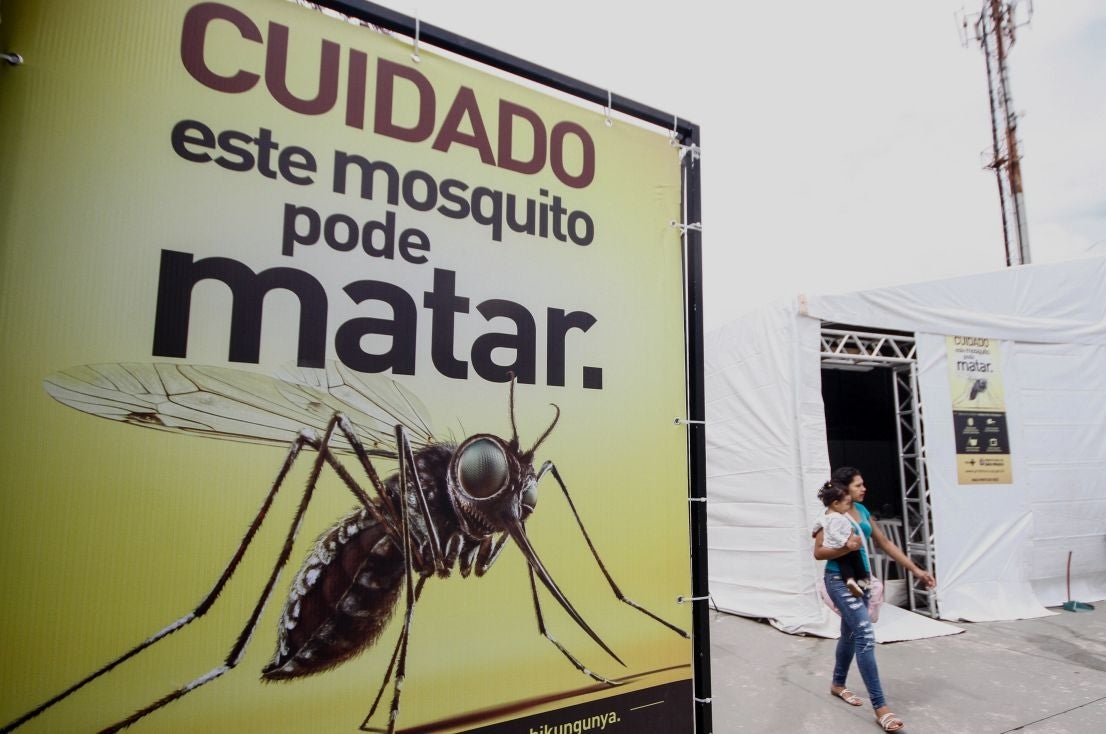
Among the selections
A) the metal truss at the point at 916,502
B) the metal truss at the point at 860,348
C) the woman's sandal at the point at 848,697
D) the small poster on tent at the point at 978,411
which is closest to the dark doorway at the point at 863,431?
the metal truss at the point at 916,502

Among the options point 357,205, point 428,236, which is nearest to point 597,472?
point 428,236

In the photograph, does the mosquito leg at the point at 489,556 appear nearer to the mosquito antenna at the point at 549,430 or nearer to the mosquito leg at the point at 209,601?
the mosquito antenna at the point at 549,430

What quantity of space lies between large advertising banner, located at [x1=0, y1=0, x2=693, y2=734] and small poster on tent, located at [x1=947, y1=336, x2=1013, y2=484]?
5477 millimetres

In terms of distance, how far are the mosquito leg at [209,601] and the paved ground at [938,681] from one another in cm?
299

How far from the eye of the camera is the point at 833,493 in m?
3.59

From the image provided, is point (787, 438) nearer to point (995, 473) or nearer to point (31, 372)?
point (995, 473)

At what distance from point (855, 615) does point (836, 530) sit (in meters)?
0.48

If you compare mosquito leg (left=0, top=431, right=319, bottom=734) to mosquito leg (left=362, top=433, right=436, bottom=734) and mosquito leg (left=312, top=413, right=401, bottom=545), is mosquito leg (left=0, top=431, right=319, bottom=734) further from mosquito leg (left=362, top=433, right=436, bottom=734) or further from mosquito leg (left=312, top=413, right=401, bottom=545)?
mosquito leg (left=362, top=433, right=436, bottom=734)

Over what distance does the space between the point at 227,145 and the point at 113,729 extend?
4.27 feet

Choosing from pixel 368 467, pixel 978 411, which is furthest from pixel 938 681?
pixel 368 467

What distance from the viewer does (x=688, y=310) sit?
2.03 meters

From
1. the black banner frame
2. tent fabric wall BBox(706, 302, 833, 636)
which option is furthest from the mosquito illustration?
tent fabric wall BBox(706, 302, 833, 636)

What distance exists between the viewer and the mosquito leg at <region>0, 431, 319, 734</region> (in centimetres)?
124

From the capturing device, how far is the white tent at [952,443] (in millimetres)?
5617
